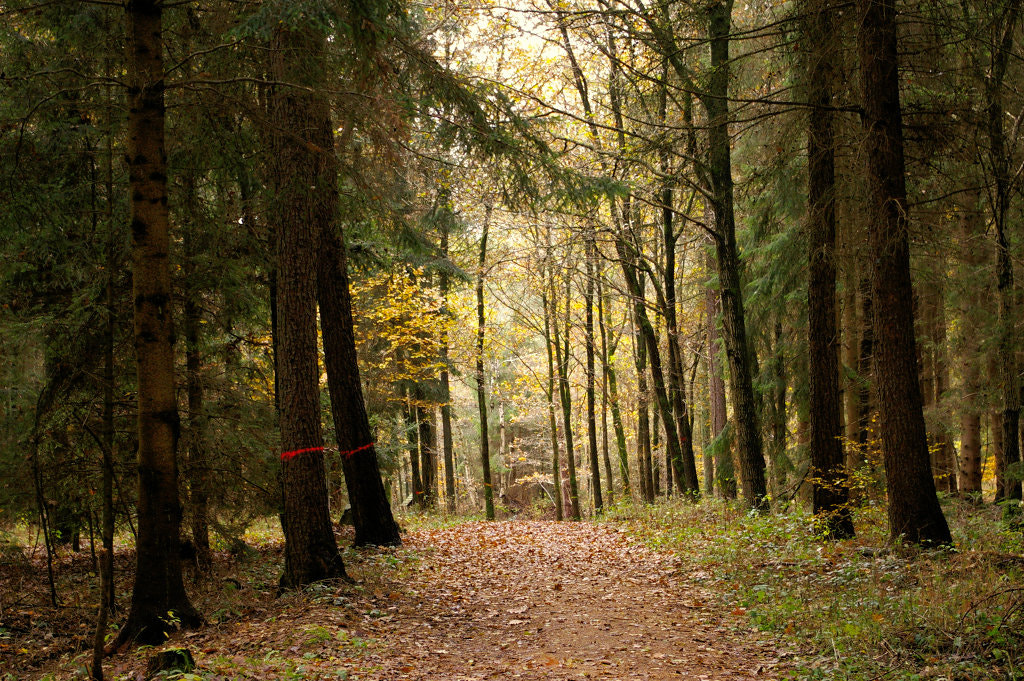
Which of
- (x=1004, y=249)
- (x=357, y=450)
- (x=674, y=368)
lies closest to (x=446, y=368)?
(x=674, y=368)

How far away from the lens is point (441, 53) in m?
15.5

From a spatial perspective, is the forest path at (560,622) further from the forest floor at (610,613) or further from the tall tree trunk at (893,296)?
the tall tree trunk at (893,296)

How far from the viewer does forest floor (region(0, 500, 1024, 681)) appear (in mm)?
4969

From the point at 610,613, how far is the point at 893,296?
4.76 m

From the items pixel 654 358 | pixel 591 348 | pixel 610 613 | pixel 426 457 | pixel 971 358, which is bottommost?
pixel 610 613

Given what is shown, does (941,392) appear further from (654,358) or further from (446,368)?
(446,368)

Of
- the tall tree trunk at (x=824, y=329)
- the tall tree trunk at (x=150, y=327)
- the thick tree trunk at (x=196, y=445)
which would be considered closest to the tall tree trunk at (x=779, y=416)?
the tall tree trunk at (x=824, y=329)

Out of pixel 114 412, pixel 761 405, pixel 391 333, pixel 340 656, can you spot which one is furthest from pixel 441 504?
pixel 340 656

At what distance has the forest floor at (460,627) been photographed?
5.41 metres

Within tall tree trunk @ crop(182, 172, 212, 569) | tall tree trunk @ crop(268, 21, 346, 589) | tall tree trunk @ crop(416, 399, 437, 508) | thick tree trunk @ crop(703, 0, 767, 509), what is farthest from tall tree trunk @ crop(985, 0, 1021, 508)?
tall tree trunk @ crop(416, 399, 437, 508)

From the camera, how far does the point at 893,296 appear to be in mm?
7266

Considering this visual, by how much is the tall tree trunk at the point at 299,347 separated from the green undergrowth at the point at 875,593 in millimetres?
4866

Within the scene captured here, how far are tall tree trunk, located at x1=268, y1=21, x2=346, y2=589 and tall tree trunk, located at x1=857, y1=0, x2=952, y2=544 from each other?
6124 millimetres

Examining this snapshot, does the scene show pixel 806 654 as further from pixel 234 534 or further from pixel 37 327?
pixel 37 327
